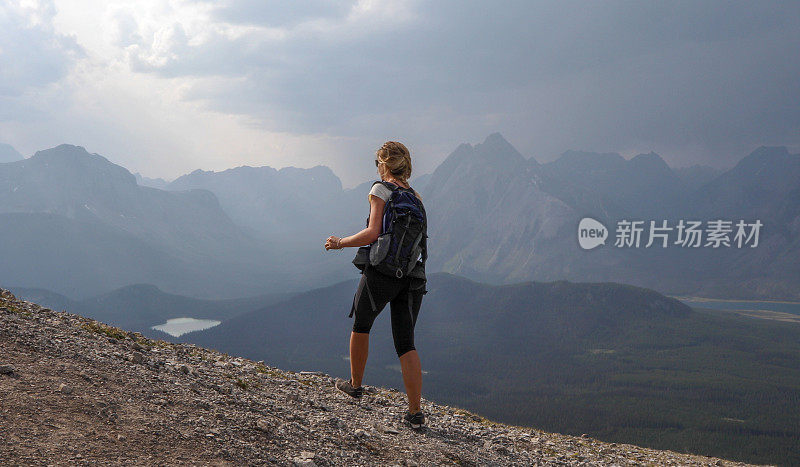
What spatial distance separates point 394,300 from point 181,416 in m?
3.55

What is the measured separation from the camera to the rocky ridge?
599 centimetres

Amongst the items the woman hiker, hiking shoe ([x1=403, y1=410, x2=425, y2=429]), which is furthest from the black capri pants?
hiking shoe ([x1=403, y1=410, x2=425, y2=429])

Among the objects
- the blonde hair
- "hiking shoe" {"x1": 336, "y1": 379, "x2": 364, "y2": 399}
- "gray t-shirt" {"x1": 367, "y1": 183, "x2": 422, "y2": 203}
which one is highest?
the blonde hair

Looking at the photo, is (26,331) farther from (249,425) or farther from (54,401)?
(249,425)

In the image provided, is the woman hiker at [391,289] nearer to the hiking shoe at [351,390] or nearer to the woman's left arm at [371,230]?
the woman's left arm at [371,230]

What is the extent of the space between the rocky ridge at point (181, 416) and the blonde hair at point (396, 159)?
396 centimetres

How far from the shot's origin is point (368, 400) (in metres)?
10.9

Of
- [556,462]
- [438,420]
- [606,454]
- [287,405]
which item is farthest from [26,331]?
[606,454]

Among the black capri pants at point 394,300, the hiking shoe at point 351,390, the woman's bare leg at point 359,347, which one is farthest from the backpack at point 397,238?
the hiking shoe at point 351,390

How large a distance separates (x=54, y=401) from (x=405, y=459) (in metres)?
4.52

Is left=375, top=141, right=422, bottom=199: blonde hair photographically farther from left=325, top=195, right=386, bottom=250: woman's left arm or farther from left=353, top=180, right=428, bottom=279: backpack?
left=325, top=195, right=386, bottom=250: woman's left arm

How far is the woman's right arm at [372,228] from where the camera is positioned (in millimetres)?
8234

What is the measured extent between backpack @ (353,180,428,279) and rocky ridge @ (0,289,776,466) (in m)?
2.56

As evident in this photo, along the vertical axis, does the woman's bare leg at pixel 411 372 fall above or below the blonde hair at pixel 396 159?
below
